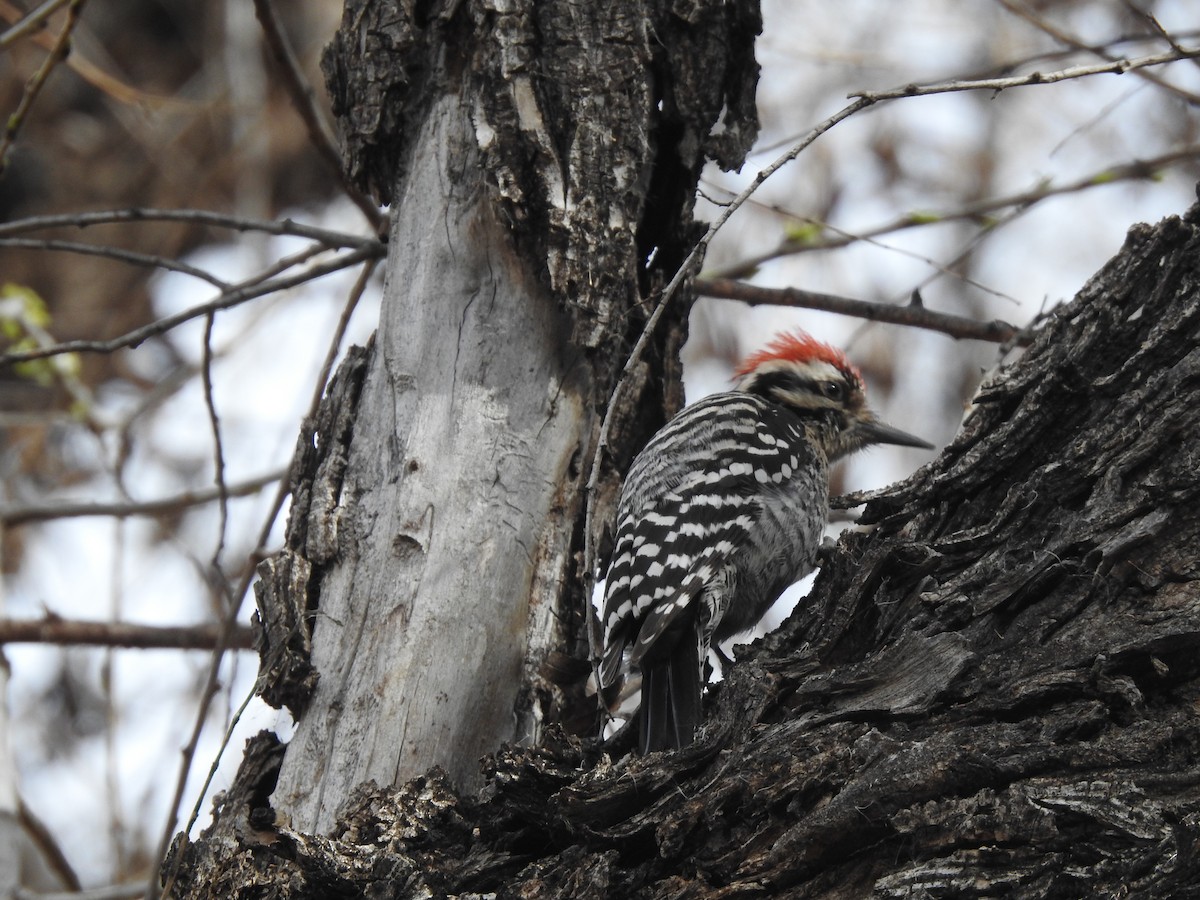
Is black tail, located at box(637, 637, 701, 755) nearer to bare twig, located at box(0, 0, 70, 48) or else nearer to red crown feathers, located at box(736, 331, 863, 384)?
red crown feathers, located at box(736, 331, 863, 384)

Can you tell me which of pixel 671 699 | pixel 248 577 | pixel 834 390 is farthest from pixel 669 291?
pixel 834 390

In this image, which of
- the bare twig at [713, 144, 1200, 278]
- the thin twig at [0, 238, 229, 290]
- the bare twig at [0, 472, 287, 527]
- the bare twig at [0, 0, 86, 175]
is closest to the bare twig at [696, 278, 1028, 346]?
the bare twig at [713, 144, 1200, 278]

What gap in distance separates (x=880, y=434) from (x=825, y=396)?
255 millimetres

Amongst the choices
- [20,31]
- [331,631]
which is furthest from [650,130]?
[20,31]

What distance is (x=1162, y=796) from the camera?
1795 mm

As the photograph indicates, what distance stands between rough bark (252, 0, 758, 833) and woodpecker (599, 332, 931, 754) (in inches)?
11.0

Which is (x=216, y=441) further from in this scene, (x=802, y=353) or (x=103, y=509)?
(x=802, y=353)

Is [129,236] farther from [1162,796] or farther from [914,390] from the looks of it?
[1162,796]

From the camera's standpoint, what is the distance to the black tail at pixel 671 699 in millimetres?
2713

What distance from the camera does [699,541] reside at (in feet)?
11.2

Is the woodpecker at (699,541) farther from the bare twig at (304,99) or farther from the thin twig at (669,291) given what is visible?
the bare twig at (304,99)

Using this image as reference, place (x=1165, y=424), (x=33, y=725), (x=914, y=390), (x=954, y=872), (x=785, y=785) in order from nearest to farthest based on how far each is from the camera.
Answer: (x=954, y=872)
(x=785, y=785)
(x=1165, y=424)
(x=33, y=725)
(x=914, y=390)

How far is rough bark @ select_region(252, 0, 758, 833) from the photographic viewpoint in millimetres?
2617

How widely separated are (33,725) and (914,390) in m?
6.59
